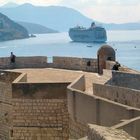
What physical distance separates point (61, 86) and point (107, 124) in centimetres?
452

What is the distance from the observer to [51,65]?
25.2 meters

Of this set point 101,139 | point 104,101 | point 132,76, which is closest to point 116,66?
point 132,76

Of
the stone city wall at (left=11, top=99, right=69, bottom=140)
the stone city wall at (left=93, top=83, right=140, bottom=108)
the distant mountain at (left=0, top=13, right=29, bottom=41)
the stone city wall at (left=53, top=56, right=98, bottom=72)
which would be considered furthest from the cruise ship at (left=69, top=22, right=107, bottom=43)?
the stone city wall at (left=93, top=83, right=140, bottom=108)

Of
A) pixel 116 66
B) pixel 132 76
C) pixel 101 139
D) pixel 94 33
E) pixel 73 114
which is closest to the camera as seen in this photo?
pixel 101 139

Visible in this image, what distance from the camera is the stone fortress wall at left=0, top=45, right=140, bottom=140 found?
1129 cm

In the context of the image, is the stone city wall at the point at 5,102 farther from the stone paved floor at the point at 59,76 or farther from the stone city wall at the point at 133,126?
the stone city wall at the point at 133,126

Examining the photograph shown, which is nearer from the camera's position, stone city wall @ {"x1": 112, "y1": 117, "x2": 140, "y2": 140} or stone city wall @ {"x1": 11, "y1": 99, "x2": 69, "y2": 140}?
stone city wall @ {"x1": 112, "y1": 117, "x2": 140, "y2": 140}

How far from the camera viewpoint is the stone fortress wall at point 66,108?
11.3 meters

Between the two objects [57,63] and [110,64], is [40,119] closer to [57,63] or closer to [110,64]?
[110,64]

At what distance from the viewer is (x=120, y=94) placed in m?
13.6

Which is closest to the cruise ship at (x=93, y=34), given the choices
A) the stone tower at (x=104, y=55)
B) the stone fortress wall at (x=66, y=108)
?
the stone tower at (x=104, y=55)

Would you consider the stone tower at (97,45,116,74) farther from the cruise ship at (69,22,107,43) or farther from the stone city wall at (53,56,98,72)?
the cruise ship at (69,22,107,43)

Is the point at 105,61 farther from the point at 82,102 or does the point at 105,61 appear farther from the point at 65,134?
the point at 82,102

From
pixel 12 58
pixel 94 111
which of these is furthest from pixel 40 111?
pixel 12 58
